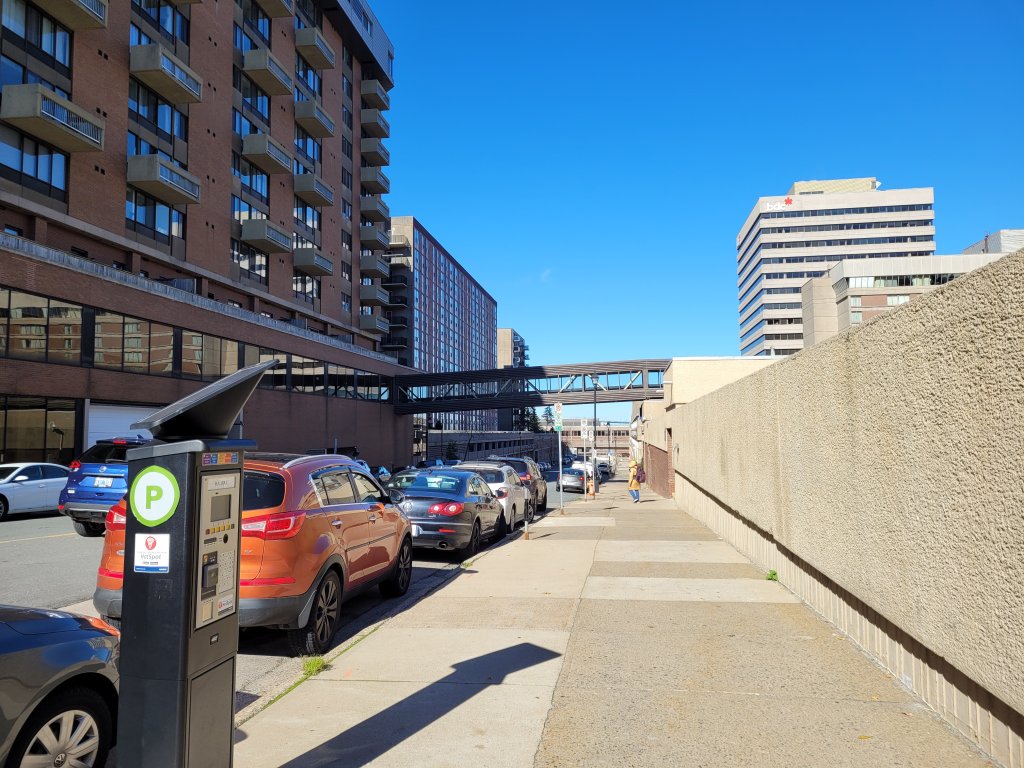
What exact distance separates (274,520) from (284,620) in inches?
31.1

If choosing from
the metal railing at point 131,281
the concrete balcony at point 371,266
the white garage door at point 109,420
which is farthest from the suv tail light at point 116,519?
the concrete balcony at point 371,266

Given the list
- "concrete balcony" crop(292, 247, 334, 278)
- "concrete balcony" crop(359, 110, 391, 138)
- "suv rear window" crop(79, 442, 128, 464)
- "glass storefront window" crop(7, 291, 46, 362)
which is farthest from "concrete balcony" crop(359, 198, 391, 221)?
"suv rear window" crop(79, 442, 128, 464)

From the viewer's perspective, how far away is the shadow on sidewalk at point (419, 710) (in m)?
4.12

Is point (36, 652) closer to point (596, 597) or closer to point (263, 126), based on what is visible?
point (596, 597)

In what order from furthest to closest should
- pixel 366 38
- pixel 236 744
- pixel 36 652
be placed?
pixel 366 38, pixel 236 744, pixel 36 652

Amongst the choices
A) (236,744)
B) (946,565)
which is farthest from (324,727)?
(946,565)

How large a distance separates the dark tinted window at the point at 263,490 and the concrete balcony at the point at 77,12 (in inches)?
1185

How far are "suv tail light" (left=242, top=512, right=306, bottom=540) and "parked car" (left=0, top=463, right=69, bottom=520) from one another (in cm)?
1410

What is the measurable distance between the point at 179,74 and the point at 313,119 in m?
14.5

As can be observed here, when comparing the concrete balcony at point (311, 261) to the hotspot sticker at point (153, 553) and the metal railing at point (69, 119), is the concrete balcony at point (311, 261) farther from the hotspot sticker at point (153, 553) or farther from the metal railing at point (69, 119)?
the hotspot sticker at point (153, 553)

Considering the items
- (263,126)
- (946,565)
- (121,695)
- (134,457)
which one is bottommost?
(121,695)

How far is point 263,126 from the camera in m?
44.7

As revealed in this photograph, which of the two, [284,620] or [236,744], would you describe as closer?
[236,744]

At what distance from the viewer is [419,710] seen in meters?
4.81
